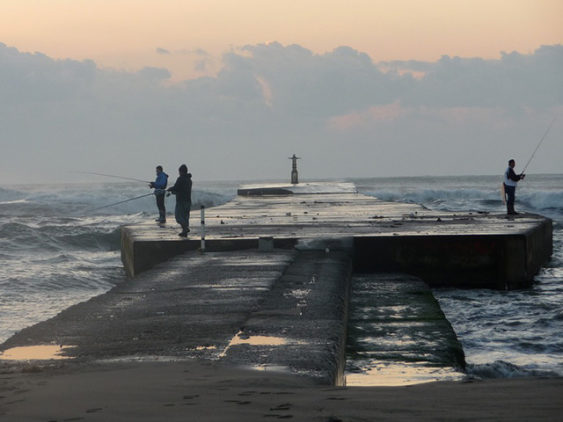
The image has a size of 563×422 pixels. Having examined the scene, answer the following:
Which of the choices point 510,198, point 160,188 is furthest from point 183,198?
point 510,198

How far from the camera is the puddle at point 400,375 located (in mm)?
7045

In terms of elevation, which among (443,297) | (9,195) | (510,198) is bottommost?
(9,195)

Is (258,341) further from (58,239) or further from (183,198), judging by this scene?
(58,239)

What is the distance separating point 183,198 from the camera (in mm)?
16609

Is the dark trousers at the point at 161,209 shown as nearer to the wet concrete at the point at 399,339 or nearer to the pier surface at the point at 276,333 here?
the pier surface at the point at 276,333

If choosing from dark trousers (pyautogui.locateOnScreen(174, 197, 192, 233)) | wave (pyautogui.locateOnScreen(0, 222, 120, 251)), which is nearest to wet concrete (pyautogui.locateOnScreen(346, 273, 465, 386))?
dark trousers (pyautogui.locateOnScreen(174, 197, 192, 233))

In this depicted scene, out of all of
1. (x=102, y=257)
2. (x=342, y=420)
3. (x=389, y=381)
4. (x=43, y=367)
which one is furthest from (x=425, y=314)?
(x=102, y=257)

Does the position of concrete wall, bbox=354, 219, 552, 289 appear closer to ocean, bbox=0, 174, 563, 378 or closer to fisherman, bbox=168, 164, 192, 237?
ocean, bbox=0, 174, 563, 378

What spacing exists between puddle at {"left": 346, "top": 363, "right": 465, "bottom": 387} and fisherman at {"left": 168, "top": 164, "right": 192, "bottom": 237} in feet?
28.6

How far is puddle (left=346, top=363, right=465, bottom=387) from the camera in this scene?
7.04 metres

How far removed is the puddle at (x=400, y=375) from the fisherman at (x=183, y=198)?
8.72 meters

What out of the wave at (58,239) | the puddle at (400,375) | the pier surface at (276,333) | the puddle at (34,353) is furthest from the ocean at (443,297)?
the puddle at (34,353)

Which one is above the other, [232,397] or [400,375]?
[232,397]

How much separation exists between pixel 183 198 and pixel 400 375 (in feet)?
32.2
